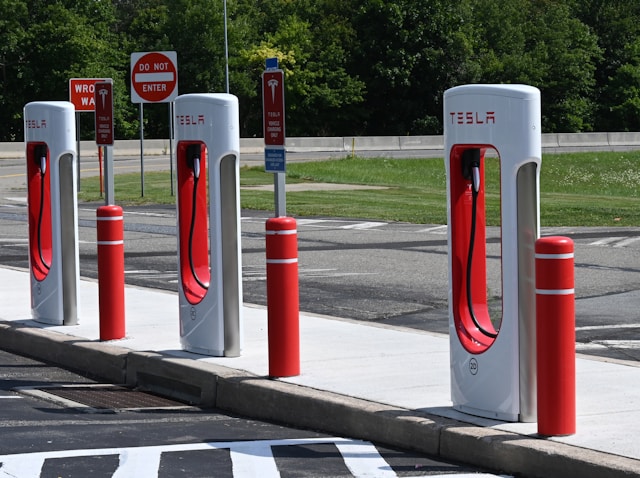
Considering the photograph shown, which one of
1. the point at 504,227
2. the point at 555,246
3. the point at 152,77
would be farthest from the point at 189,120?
the point at 152,77

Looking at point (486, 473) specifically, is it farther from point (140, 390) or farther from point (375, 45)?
point (375, 45)

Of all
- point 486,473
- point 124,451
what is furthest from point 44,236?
point 486,473

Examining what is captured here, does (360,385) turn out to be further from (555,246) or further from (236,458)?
(555,246)

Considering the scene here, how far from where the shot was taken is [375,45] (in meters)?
81.8

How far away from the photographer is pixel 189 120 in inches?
346

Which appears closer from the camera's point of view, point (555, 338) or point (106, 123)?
point (555, 338)

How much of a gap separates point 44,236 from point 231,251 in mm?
2937

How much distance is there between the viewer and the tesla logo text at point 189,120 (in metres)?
8.70

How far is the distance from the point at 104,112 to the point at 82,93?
1788cm

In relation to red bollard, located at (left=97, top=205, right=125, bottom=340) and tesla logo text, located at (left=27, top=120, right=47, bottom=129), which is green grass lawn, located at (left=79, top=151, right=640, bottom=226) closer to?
tesla logo text, located at (left=27, top=120, right=47, bottom=129)

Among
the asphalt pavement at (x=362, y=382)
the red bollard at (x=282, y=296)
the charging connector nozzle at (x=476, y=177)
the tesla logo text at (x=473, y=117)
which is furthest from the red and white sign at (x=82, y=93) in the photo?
the tesla logo text at (x=473, y=117)

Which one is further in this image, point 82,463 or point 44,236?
point 44,236

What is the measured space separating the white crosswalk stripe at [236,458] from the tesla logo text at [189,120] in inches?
102

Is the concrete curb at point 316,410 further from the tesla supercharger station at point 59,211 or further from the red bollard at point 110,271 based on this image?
the tesla supercharger station at point 59,211
